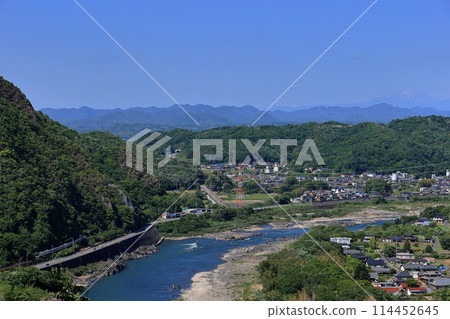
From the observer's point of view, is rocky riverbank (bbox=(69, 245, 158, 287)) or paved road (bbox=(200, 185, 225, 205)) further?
paved road (bbox=(200, 185, 225, 205))

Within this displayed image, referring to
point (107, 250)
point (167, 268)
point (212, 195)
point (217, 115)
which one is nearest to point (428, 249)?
point (167, 268)

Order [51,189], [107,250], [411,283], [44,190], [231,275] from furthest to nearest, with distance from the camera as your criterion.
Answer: [51,189] → [44,190] → [107,250] → [231,275] → [411,283]

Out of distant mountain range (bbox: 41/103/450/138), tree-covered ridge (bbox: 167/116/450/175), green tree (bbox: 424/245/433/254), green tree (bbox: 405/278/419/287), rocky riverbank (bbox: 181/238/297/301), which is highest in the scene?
distant mountain range (bbox: 41/103/450/138)

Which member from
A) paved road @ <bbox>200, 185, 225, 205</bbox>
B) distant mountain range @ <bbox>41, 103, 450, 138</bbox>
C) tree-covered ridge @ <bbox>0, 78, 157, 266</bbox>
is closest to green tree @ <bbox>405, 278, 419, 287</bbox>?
tree-covered ridge @ <bbox>0, 78, 157, 266</bbox>

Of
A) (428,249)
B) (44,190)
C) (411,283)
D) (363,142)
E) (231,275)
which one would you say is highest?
(363,142)

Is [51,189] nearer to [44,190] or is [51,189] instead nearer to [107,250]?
[44,190]

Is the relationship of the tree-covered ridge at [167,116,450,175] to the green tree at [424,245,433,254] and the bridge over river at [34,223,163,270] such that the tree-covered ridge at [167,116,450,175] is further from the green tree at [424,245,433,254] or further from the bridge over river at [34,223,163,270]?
the green tree at [424,245,433,254]

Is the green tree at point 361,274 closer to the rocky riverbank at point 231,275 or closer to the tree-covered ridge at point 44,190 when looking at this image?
the rocky riverbank at point 231,275

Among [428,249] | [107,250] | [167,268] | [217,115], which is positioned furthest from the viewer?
[217,115]
